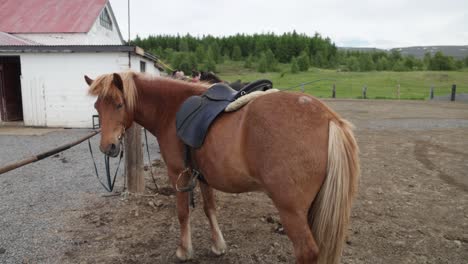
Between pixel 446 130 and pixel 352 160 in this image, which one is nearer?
pixel 352 160

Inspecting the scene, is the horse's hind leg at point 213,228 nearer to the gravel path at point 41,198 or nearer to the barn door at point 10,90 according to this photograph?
the gravel path at point 41,198

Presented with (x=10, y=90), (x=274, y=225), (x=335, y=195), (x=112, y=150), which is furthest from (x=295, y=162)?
(x=10, y=90)

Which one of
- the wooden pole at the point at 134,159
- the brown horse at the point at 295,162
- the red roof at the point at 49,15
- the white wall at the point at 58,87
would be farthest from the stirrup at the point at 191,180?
the red roof at the point at 49,15

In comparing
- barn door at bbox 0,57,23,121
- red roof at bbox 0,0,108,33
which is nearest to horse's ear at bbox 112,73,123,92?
barn door at bbox 0,57,23,121

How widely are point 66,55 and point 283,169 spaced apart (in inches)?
452

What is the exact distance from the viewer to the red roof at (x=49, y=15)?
16234mm

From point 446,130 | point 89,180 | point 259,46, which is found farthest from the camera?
point 259,46

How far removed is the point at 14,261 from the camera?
2.89 m

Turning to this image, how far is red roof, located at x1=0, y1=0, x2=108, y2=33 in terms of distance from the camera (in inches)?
639

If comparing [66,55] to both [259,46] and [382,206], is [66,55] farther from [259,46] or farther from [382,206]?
[259,46]

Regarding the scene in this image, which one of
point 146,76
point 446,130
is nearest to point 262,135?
point 146,76

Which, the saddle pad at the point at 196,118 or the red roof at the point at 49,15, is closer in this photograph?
the saddle pad at the point at 196,118

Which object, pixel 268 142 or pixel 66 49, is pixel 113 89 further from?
pixel 66 49

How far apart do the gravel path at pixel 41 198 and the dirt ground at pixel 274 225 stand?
0.68ft
